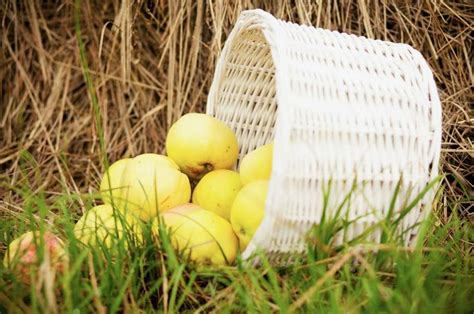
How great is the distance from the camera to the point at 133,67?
1.66 m

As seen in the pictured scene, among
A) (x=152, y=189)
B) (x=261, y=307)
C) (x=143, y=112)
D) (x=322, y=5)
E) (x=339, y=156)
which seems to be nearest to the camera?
(x=261, y=307)

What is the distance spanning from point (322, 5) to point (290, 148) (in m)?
0.68

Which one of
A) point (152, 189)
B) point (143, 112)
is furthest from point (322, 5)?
point (152, 189)

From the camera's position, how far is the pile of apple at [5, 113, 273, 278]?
97cm

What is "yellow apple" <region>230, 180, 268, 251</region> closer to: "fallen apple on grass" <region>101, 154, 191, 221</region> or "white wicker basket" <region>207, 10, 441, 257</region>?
"white wicker basket" <region>207, 10, 441, 257</region>

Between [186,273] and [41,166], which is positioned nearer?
[186,273]

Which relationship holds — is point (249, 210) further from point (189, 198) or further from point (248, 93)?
point (248, 93)

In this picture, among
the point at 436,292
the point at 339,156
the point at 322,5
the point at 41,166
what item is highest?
the point at 322,5

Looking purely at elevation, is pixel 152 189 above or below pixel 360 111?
below

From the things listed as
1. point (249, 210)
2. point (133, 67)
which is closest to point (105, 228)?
point (249, 210)

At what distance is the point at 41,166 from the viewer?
1.57 metres

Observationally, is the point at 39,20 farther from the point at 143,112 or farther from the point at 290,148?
the point at 290,148

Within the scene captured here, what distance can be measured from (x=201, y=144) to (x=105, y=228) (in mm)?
291

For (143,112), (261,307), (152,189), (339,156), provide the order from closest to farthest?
(261,307) → (339,156) → (152,189) → (143,112)
